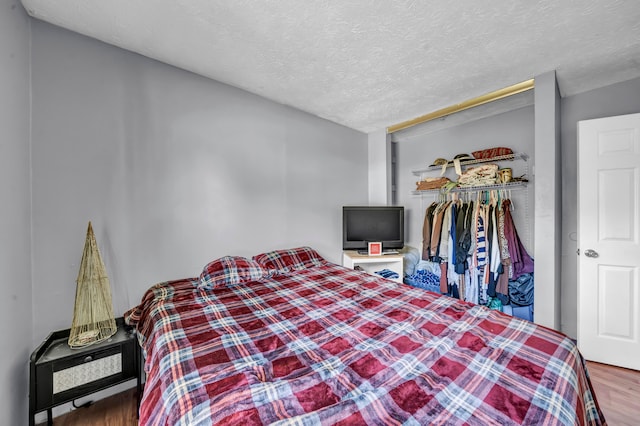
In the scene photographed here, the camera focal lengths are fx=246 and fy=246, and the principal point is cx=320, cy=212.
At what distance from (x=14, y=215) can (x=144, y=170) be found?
695 millimetres

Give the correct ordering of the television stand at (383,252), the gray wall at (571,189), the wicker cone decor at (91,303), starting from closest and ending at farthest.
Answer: the wicker cone decor at (91,303) < the gray wall at (571,189) < the television stand at (383,252)

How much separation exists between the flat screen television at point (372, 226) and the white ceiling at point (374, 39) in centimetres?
136

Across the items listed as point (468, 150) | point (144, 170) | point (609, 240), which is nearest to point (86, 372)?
point (144, 170)

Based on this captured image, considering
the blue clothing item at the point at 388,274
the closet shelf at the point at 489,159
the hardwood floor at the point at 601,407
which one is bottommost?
the hardwood floor at the point at 601,407

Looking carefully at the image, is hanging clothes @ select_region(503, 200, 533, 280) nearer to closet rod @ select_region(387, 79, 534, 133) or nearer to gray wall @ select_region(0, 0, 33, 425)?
closet rod @ select_region(387, 79, 534, 133)

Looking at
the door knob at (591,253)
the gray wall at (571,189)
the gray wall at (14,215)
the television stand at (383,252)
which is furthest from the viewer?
the television stand at (383,252)

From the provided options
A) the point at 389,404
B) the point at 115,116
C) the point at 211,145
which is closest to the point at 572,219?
the point at 389,404

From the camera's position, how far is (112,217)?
168cm

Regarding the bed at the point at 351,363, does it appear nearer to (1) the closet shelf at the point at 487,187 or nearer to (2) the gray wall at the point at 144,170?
(2) the gray wall at the point at 144,170

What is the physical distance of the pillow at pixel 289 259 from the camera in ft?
7.41

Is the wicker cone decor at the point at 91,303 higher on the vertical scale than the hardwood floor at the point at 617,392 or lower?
higher

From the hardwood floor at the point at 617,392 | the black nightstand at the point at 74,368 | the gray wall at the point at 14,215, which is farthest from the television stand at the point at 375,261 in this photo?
the gray wall at the point at 14,215

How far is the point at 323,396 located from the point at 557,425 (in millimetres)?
632

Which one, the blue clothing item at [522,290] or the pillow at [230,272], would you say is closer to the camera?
the pillow at [230,272]
